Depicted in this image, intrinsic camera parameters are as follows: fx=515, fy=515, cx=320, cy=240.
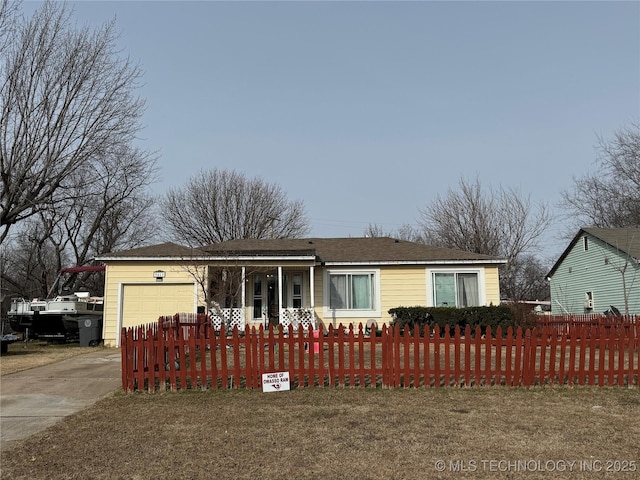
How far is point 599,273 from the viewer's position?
26562 millimetres

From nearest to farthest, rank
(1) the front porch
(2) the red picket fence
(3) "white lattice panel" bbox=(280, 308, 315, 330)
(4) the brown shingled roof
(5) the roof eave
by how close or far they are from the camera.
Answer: (2) the red picket fence → (3) "white lattice panel" bbox=(280, 308, 315, 330) → (1) the front porch → (4) the brown shingled roof → (5) the roof eave

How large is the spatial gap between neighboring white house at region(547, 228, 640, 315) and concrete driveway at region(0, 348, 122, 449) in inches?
754

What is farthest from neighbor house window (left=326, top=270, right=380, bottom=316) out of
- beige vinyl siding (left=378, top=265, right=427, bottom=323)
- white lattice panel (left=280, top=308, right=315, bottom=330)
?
white lattice panel (left=280, top=308, right=315, bottom=330)

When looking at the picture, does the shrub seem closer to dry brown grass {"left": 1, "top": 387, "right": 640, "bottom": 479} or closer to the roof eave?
the roof eave

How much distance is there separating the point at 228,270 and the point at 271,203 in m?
19.2

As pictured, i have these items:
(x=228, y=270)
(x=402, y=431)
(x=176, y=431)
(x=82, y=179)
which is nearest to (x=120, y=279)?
(x=228, y=270)

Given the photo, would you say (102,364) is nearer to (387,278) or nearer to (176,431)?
(176,431)

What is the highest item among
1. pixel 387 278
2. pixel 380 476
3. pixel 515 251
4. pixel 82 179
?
pixel 82 179

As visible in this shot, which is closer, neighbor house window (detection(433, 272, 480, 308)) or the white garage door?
the white garage door

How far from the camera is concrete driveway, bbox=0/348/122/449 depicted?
6.32m

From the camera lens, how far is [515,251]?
118ft

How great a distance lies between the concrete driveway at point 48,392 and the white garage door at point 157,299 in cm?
598

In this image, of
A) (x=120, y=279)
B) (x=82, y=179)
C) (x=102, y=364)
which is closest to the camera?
(x=102, y=364)

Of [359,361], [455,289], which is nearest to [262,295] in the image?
[455,289]
